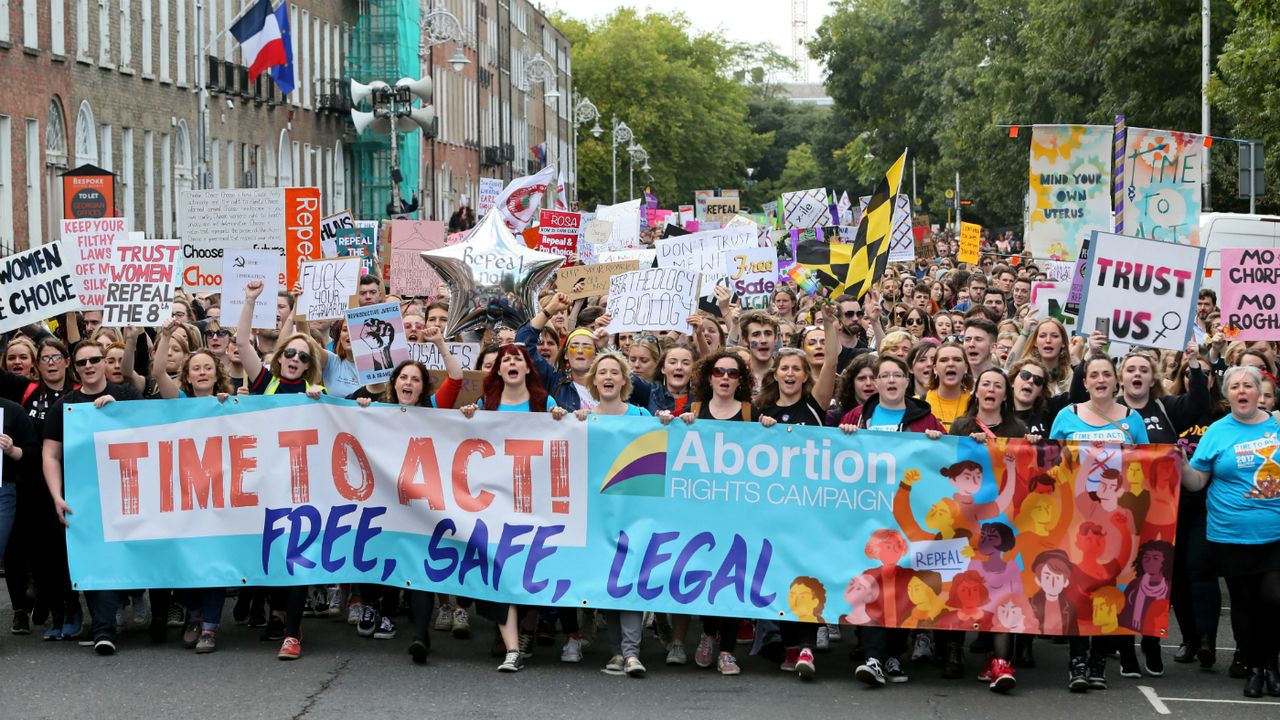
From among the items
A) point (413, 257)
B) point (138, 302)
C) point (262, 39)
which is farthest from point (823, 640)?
point (262, 39)

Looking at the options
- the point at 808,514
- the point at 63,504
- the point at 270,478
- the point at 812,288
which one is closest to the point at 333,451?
the point at 270,478

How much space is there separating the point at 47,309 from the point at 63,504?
319 centimetres

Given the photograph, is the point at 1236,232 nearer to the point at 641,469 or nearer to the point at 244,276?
the point at 244,276

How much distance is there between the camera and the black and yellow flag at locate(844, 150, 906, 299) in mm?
15023

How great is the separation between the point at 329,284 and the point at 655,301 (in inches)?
113

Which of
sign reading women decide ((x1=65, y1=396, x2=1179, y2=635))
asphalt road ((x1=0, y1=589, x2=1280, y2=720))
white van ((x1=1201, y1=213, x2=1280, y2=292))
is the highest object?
white van ((x1=1201, y1=213, x2=1280, y2=292))

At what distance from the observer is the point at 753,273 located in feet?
65.3

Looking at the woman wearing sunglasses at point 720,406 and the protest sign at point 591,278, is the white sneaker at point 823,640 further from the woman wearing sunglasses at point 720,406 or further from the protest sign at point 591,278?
the protest sign at point 591,278

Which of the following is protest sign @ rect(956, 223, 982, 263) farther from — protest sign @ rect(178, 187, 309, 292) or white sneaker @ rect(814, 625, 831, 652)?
white sneaker @ rect(814, 625, 831, 652)

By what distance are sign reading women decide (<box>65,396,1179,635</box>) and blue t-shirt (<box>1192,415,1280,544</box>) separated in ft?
0.69

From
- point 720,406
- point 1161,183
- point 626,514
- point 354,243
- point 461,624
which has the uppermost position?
point 1161,183

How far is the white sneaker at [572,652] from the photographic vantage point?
978 centimetres

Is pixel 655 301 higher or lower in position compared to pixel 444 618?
higher

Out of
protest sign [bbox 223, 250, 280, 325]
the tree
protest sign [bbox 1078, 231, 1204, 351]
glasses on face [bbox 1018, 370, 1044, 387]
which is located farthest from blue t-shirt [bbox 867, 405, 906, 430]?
the tree
